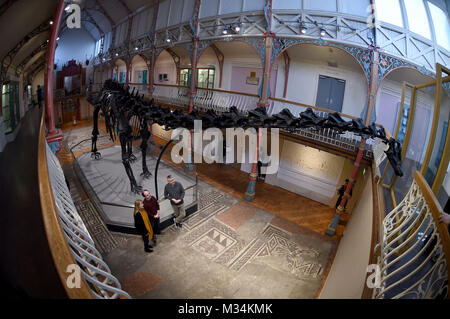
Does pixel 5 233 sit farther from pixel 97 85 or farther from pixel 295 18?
pixel 295 18

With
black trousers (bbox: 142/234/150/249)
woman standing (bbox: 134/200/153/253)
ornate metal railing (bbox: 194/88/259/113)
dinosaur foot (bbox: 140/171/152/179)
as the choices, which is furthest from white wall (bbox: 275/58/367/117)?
black trousers (bbox: 142/234/150/249)

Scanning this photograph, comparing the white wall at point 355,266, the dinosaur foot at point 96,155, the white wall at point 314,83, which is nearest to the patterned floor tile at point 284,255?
the white wall at point 355,266

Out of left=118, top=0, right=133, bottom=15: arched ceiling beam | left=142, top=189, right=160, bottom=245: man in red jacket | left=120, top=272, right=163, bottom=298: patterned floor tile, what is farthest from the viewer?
left=118, top=0, right=133, bottom=15: arched ceiling beam

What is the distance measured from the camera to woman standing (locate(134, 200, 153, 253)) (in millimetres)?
4043

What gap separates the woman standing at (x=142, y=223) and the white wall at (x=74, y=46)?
5.50m

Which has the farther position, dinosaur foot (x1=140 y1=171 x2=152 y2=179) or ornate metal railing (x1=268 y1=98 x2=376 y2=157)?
dinosaur foot (x1=140 y1=171 x2=152 y2=179)

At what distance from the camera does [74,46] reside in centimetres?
685

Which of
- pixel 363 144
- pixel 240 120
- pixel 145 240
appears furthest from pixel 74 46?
pixel 363 144

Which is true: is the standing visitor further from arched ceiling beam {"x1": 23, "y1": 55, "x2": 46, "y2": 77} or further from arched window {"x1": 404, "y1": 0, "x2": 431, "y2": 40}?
arched window {"x1": 404, "y1": 0, "x2": 431, "y2": 40}

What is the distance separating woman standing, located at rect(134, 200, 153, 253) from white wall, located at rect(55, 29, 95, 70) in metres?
5.50

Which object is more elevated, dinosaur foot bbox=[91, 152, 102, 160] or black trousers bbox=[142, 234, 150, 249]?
dinosaur foot bbox=[91, 152, 102, 160]

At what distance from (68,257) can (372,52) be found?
8.33 m

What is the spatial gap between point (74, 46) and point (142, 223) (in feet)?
22.5

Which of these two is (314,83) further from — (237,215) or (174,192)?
(174,192)
